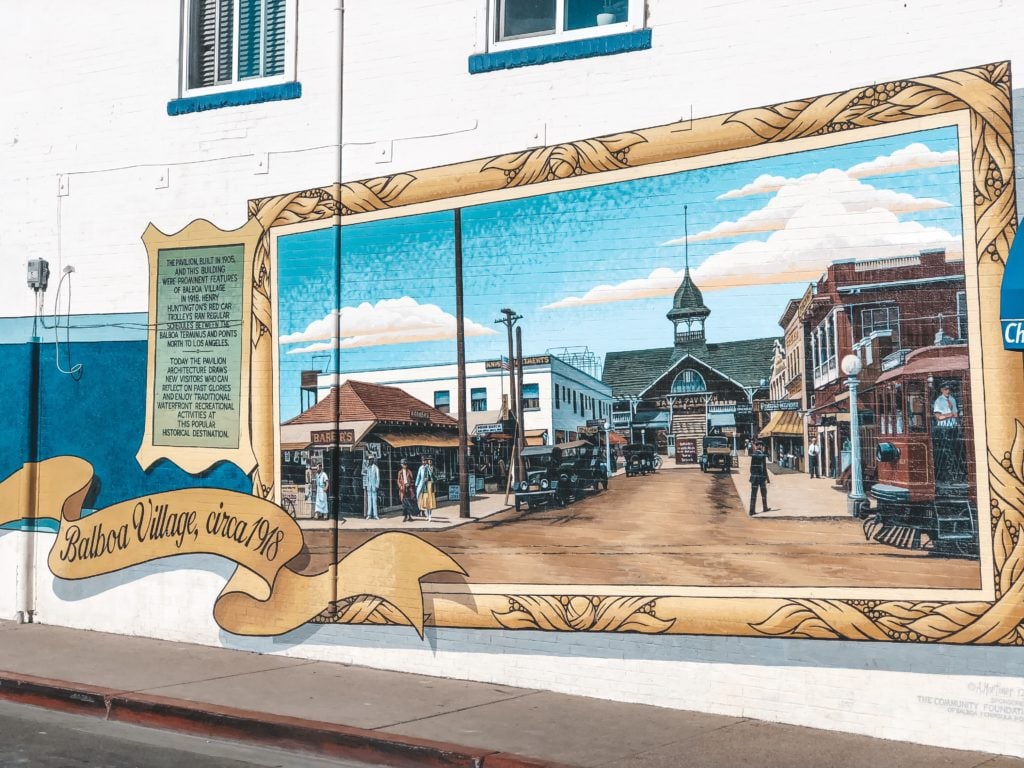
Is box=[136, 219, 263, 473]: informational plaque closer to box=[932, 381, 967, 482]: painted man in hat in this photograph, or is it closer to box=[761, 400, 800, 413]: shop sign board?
box=[761, 400, 800, 413]: shop sign board

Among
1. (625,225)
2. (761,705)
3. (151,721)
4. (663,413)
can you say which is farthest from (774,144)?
(151,721)

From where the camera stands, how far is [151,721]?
27.5ft

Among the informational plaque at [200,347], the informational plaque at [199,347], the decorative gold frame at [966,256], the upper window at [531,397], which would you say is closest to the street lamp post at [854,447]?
the decorative gold frame at [966,256]

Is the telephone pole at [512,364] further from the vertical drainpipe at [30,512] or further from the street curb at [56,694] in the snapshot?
the vertical drainpipe at [30,512]

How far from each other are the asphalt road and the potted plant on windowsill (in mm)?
5930

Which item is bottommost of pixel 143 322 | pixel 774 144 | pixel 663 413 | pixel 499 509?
pixel 499 509

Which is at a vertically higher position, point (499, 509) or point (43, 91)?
point (43, 91)

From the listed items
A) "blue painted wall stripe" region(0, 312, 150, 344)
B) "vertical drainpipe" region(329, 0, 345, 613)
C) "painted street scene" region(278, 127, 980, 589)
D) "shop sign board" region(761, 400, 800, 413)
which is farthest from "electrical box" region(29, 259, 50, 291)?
"shop sign board" region(761, 400, 800, 413)

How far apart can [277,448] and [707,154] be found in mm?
4716

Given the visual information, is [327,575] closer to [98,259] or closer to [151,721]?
[151,721]

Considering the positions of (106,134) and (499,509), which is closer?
(499,509)

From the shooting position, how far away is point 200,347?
10898 mm

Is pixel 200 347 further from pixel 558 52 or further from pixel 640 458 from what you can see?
pixel 640 458

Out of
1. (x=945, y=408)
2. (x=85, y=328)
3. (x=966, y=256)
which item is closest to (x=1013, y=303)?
(x=966, y=256)
